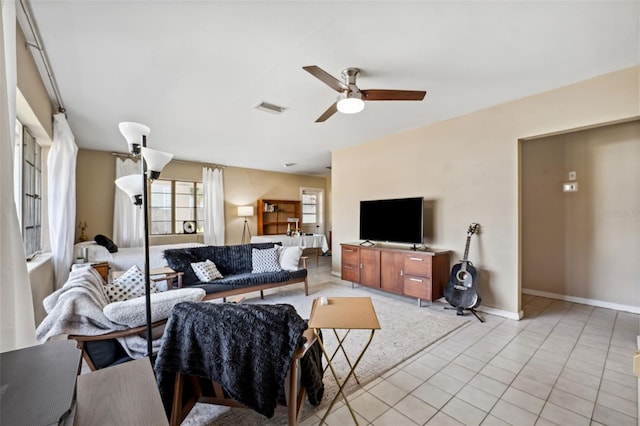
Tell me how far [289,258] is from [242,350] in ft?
10.3

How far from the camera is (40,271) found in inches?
110

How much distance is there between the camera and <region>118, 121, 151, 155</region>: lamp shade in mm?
1857

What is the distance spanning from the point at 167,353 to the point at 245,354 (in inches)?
17.8

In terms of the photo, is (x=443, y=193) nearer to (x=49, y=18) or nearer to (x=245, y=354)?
(x=245, y=354)

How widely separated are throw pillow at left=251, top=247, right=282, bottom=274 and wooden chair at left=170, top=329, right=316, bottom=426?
2.68 meters

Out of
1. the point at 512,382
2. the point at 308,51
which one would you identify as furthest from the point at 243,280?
the point at 512,382

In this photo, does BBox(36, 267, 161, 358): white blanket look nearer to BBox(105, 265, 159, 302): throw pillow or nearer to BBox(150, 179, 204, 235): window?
BBox(105, 265, 159, 302): throw pillow

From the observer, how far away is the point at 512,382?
2.10 m

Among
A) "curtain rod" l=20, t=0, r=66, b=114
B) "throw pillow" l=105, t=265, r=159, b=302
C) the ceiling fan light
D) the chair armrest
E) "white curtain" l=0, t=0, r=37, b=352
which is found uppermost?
"curtain rod" l=20, t=0, r=66, b=114

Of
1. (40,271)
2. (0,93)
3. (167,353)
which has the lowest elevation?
(167,353)

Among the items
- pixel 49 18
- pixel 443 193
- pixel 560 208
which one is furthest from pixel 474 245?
pixel 49 18

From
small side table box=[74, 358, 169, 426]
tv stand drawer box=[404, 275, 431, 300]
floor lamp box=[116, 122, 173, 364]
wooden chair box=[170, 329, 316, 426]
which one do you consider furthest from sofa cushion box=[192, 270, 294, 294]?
small side table box=[74, 358, 169, 426]

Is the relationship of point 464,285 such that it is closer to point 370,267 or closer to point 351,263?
point 370,267

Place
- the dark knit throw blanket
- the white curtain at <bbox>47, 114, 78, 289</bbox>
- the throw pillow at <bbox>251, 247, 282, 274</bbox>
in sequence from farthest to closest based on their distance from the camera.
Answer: the throw pillow at <bbox>251, 247, 282, 274</bbox> < the white curtain at <bbox>47, 114, 78, 289</bbox> < the dark knit throw blanket
